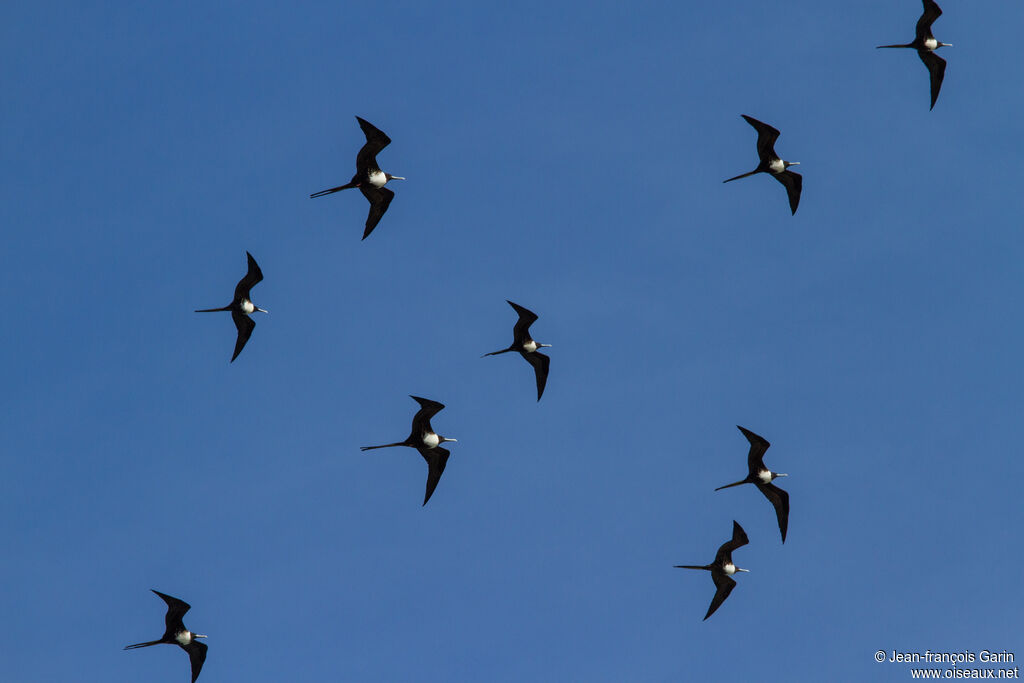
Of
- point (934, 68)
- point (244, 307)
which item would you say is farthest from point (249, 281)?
point (934, 68)

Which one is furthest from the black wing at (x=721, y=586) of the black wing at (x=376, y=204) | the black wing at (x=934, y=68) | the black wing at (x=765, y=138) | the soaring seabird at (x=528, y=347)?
the black wing at (x=934, y=68)

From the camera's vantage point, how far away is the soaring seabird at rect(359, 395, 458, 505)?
137 ft

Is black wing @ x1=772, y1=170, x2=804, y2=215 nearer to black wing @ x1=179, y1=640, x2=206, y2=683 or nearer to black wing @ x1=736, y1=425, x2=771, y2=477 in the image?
black wing @ x1=736, y1=425, x2=771, y2=477

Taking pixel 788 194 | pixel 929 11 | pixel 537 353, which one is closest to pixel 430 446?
pixel 537 353

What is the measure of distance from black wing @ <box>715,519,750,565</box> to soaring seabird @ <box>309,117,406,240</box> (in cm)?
1272

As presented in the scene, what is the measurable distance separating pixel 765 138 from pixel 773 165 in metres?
0.97

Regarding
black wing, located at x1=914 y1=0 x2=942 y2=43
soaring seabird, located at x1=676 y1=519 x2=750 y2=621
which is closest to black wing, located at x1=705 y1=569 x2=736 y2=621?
soaring seabird, located at x1=676 y1=519 x2=750 y2=621

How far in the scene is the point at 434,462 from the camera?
43.0 m

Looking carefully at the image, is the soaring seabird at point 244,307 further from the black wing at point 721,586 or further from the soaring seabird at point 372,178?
the black wing at point 721,586

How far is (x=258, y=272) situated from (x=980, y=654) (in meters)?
21.1

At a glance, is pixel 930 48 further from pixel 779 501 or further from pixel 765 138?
pixel 779 501

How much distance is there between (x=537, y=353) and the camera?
44281 millimetres

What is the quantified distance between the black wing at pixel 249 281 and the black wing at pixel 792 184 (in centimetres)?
1456

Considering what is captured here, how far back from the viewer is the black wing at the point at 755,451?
41.8 metres
